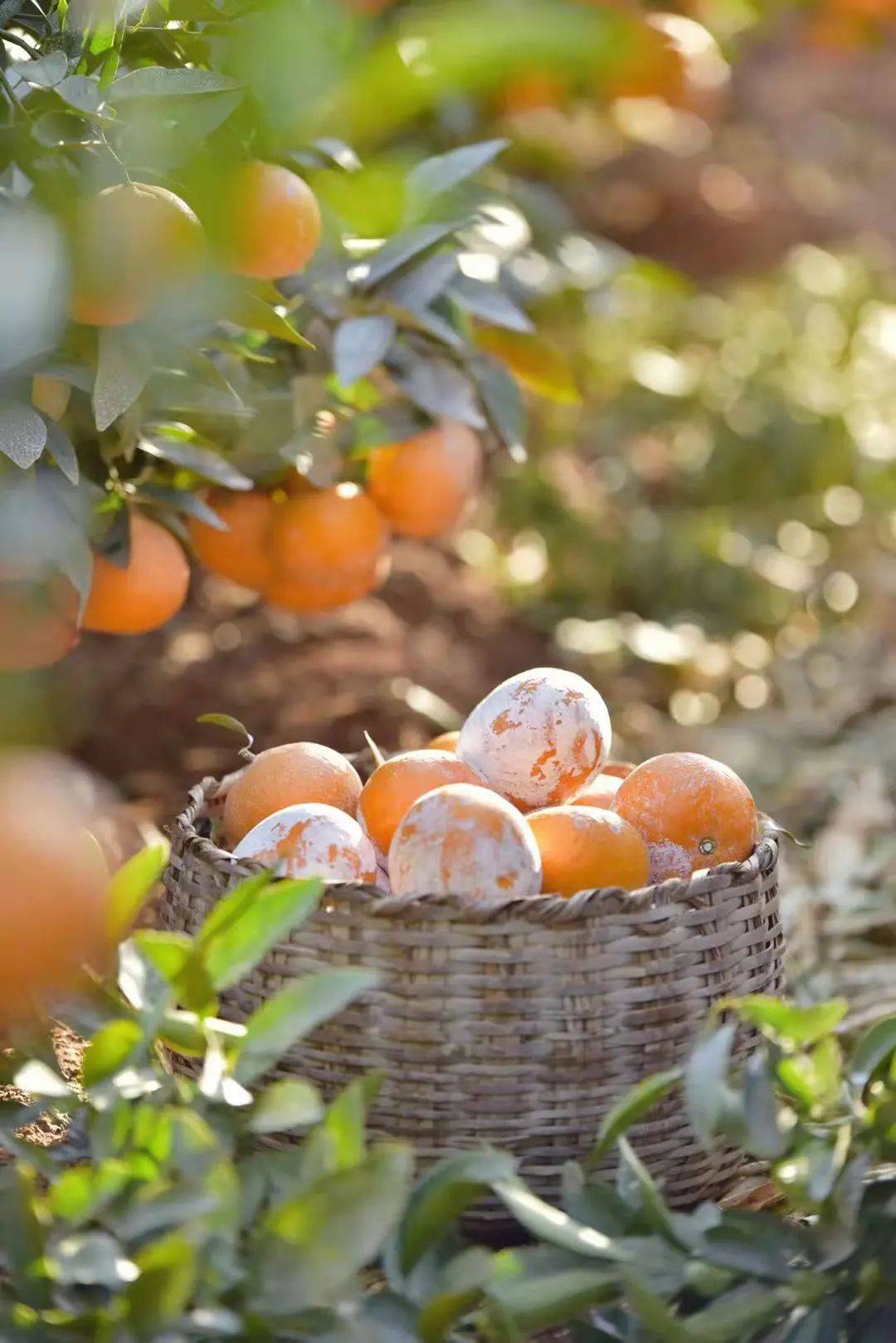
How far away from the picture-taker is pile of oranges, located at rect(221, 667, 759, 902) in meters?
0.83

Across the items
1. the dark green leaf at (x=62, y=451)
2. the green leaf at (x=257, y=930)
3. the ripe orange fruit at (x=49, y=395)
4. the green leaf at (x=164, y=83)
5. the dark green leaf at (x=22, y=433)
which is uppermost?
the green leaf at (x=164, y=83)

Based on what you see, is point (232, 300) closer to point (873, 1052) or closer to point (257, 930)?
point (257, 930)

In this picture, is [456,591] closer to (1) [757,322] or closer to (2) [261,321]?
(1) [757,322]

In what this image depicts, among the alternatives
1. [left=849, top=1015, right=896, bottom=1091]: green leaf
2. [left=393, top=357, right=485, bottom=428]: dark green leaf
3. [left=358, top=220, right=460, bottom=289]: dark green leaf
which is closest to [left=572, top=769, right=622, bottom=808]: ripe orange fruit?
[left=849, top=1015, right=896, bottom=1091]: green leaf

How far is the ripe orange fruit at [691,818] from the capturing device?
3.05ft

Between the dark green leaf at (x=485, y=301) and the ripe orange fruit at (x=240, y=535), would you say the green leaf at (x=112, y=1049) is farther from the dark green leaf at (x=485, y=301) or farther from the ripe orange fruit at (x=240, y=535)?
the dark green leaf at (x=485, y=301)

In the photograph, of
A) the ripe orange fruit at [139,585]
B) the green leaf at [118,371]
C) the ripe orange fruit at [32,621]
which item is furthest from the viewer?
the ripe orange fruit at [139,585]

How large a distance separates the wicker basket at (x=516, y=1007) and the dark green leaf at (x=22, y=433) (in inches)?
10.9

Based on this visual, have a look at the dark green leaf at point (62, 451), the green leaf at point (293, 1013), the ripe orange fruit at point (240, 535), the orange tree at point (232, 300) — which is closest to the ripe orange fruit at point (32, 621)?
the orange tree at point (232, 300)

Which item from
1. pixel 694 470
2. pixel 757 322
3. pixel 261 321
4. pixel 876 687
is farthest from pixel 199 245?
pixel 757 322

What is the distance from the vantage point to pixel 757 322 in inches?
114

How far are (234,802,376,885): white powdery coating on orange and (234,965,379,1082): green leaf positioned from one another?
0.15 meters

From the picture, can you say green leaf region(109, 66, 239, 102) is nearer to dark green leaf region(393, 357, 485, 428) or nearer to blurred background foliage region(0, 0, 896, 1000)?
blurred background foliage region(0, 0, 896, 1000)

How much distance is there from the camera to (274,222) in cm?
101
